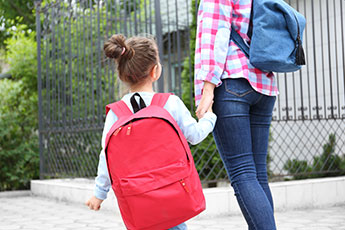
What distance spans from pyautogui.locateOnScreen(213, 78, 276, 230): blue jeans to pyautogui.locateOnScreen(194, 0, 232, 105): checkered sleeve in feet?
0.30

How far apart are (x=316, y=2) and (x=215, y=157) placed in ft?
10.5

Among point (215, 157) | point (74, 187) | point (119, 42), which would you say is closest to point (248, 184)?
point (119, 42)

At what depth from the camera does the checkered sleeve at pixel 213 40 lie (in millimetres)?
2408

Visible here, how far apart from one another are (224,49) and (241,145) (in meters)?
0.49

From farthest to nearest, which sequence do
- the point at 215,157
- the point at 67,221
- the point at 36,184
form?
the point at 36,184 < the point at 215,157 < the point at 67,221

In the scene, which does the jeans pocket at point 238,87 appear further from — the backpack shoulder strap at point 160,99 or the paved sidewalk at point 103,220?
the paved sidewalk at point 103,220

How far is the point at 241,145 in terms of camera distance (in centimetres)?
243

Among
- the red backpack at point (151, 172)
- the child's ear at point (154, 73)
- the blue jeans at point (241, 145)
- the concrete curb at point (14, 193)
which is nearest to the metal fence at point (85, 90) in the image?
the concrete curb at point (14, 193)

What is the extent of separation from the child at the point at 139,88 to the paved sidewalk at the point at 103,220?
203 centimetres

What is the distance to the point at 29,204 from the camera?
6375 millimetres

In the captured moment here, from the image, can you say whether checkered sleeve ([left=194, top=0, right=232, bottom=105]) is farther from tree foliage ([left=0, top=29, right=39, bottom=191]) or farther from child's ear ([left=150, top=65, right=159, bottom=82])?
tree foliage ([left=0, top=29, right=39, bottom=191])

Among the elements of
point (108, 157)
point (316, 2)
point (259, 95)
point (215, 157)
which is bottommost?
point (215, 157)

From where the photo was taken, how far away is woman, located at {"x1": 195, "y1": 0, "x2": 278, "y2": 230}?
94.2 inches

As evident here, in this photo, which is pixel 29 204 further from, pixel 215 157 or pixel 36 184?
pixel 215 157
